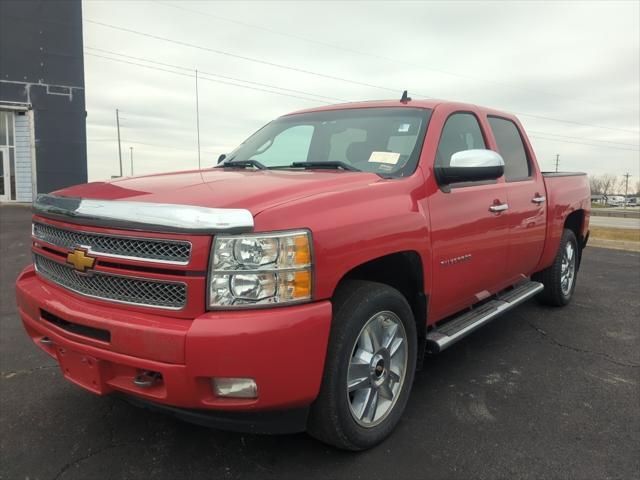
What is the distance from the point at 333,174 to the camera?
293 centimetres

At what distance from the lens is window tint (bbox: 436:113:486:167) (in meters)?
3.43

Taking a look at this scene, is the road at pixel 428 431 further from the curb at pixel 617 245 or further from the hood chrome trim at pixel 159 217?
the curb at pixel 617 245

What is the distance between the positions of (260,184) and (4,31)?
19.1 metres

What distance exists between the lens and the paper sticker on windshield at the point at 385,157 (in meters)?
3.15

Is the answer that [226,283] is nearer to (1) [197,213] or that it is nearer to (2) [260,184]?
(1) [197,213]

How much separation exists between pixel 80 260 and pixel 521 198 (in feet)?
10.8

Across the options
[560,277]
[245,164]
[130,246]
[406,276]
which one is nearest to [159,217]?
[130,246]

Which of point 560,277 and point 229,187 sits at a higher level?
point 229,187

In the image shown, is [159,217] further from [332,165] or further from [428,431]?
[428,431]

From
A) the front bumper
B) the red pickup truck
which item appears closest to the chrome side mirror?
the red pickup truck

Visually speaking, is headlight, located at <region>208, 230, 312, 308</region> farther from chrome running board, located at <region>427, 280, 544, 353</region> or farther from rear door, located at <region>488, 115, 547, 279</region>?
rear door, located at <region>488, 115, 547, 279</region>

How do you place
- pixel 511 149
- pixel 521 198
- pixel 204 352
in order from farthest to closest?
pixel 511 149 < pixel 521 198 < pixel 204 352

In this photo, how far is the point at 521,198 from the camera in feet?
13.5

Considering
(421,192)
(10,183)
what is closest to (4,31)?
(10,183)
